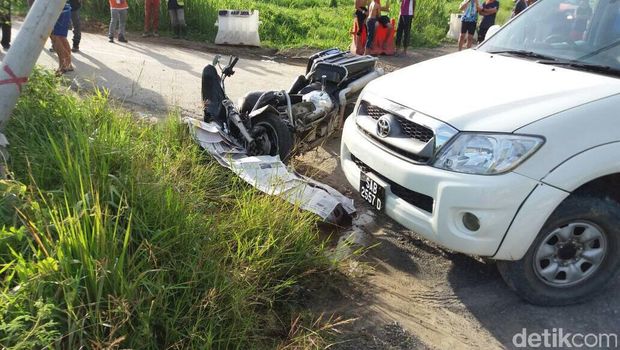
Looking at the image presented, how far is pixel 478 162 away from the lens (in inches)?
112

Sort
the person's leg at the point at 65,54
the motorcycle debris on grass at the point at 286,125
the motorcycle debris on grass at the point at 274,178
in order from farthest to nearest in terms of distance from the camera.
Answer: the person's leg at the point at 65,54 < the motorcycle debris on grass at the point at 286,125 < the motorcycle debris on grass at the point at 274,178

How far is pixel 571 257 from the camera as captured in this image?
3068 mm

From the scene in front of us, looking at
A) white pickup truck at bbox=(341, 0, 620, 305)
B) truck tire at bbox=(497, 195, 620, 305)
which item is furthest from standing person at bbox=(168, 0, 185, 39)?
truck tire at bbox=(497, 195, 620, 305)

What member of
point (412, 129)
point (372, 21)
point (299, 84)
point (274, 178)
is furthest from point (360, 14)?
point (412, 129)

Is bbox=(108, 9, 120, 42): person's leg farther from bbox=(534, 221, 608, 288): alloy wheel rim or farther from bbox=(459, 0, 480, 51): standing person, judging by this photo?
bbox=(534, 221, 608, 288): alloy wheel rim

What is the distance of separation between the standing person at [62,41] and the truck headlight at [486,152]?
6078mm

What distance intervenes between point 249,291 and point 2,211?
4.30 feet

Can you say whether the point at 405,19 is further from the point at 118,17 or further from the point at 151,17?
the point at 118,17

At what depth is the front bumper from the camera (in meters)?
2.75

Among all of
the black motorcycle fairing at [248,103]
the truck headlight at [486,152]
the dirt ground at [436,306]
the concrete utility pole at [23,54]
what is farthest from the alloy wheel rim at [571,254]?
the concrete utility pole at [23,54]

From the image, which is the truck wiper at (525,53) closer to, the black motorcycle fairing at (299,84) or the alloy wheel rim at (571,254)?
→ the alloy wheel rim at (571,254)

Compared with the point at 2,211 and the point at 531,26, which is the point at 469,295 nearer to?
the point at 531,26

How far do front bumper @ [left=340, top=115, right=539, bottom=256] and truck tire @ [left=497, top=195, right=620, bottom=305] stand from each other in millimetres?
316

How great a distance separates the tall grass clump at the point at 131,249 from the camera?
2121 millimetres
